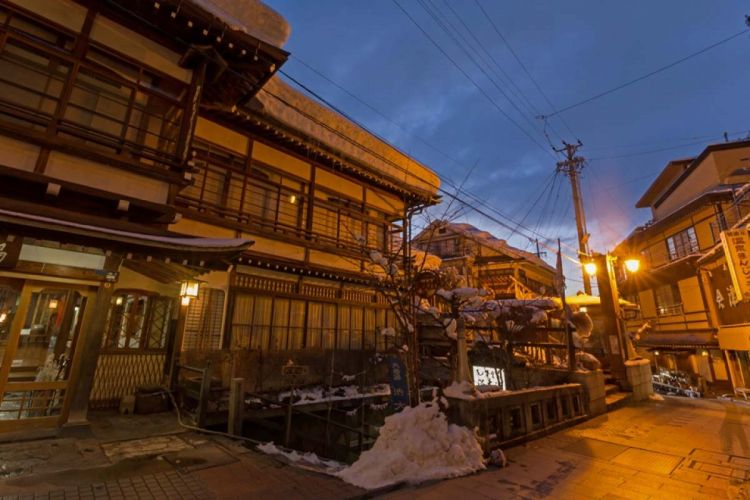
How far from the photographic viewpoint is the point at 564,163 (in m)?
24.2

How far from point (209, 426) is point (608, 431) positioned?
10.6 metres

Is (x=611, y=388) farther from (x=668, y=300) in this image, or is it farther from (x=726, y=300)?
(x=668, y=300)

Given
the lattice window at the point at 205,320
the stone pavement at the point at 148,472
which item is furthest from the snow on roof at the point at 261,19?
the stone pavement at the point at 148,472

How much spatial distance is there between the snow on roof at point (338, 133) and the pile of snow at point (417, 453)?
10.9m

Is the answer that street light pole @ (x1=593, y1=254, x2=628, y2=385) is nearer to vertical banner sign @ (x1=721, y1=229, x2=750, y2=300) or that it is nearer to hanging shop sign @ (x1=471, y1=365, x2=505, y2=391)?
vertical banner sign @ (x1=721, y1=229, x2=750, y2=300)

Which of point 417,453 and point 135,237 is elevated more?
point 135,237

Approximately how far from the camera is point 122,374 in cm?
1014

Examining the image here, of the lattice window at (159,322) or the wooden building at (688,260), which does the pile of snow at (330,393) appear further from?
the wooden building at (688,260)

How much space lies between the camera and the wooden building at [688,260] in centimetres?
2441

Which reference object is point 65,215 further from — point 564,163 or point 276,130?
point 564,163

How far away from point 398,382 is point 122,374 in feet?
27.6

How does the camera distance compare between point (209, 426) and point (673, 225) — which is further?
point (673, 225)

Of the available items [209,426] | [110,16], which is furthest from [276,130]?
[209,426]

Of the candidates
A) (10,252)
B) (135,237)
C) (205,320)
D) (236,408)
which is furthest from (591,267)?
(10,252)
